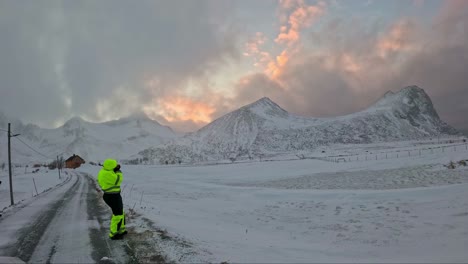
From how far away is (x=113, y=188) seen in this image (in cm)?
998

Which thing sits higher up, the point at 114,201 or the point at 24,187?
the point at 114,201

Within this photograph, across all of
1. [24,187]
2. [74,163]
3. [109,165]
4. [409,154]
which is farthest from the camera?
[74,163]

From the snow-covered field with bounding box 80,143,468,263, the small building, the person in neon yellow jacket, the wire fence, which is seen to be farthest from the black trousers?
the small building

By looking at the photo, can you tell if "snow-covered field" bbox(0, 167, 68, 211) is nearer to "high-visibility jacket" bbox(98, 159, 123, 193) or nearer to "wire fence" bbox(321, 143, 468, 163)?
"high-visibility jacket" bbox(98, 159, 123, 193)

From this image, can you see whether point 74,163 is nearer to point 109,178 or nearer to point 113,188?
point 113,188

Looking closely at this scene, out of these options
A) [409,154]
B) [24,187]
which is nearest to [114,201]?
[24,187]

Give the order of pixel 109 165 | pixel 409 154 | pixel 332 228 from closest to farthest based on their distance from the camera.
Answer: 1. pixel 109 165
2. pixel 332 228
3. pixel 409 154

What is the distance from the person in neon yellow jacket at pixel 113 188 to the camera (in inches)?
386

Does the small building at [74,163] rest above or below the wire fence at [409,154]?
above

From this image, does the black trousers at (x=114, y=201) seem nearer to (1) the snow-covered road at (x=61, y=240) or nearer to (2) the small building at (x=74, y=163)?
(1) the snow-covered road at (x=61, y=240)

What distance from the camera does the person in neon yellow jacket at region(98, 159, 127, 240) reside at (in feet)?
32.2

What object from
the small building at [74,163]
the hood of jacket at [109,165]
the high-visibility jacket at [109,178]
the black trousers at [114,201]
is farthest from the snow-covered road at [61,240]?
the small building at [74,163]

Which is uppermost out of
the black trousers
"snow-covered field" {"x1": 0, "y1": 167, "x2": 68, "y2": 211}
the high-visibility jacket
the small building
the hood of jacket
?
the small building

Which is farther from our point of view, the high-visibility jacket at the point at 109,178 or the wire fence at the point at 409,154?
the wire fence at the point at 409,154
